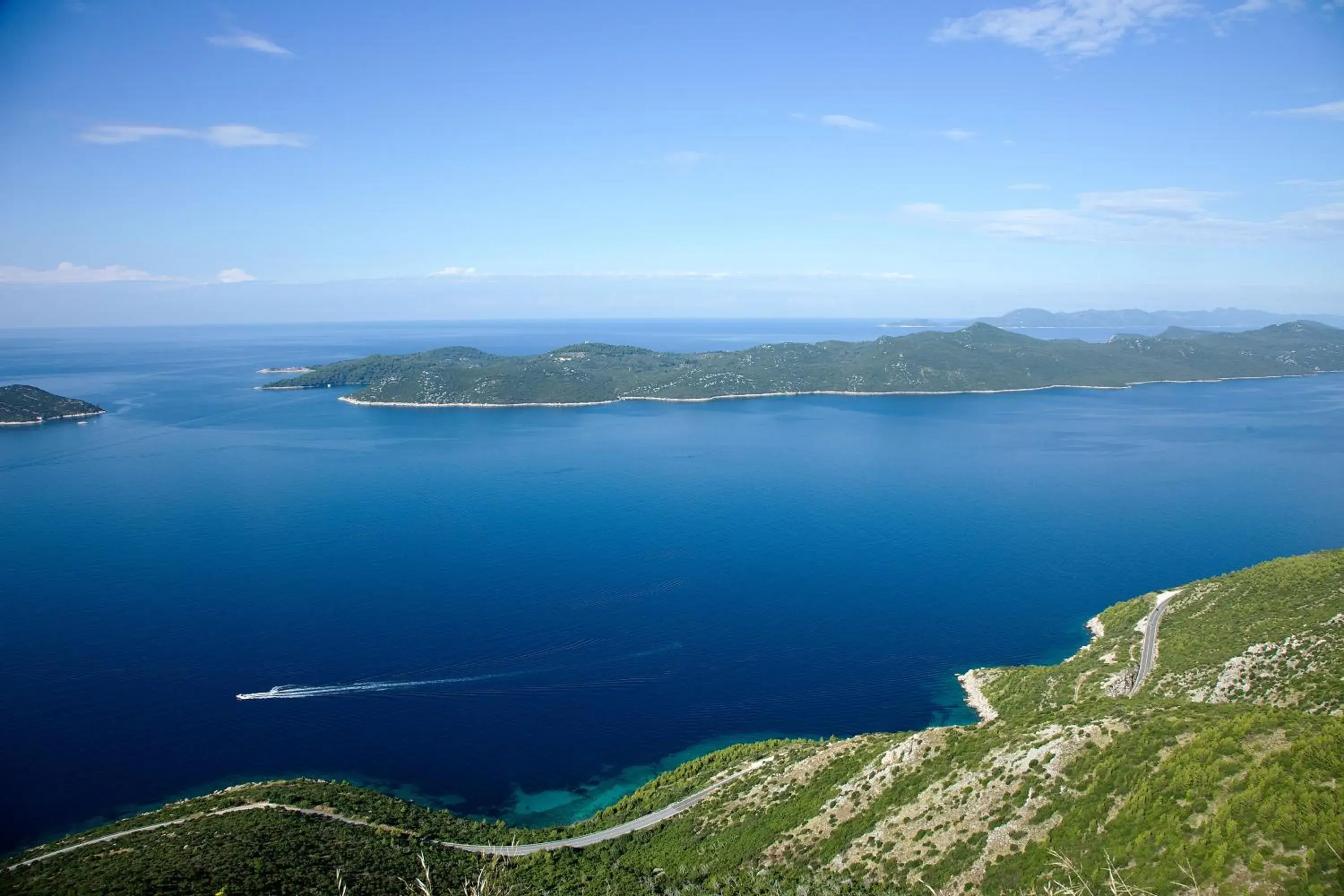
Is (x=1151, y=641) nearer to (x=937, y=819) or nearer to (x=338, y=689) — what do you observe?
(x=937, y=819)

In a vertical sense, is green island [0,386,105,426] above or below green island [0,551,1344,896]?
above

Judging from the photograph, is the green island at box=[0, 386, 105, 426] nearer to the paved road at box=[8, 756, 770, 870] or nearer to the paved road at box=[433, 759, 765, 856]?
the paved road at box=[8, 756, 770, 870]

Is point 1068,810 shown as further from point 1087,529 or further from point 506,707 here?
point 1087,529

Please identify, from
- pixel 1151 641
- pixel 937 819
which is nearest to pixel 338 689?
pixel 937 819

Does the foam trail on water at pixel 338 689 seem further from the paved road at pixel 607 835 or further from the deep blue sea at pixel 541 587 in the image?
the paved road at pixel 607 835

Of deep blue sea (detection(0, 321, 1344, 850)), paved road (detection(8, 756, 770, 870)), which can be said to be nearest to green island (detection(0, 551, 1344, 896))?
paved road (detection(8, 756, 770, 870))

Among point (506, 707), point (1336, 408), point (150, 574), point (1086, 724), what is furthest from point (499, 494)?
point (1336, 408)
